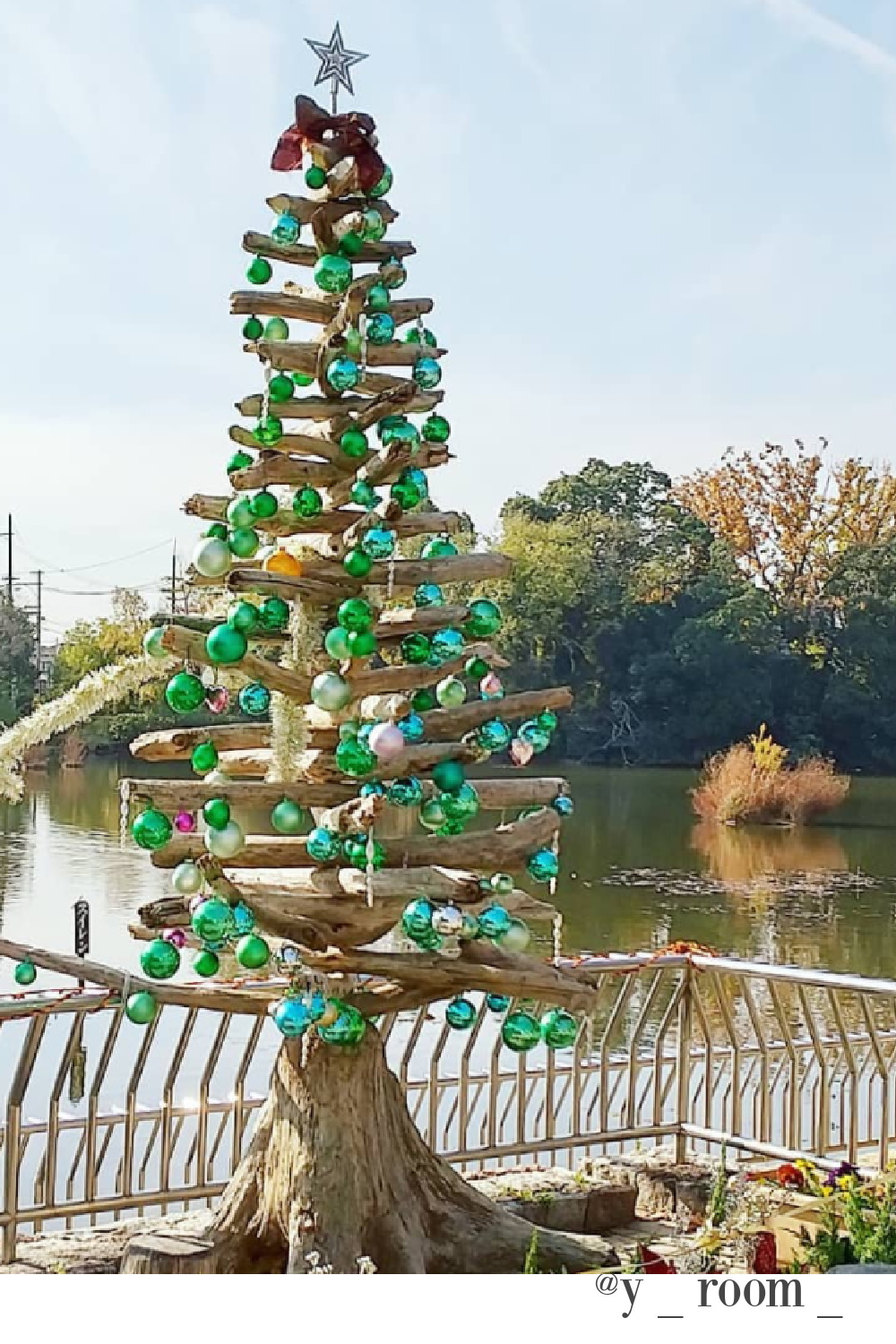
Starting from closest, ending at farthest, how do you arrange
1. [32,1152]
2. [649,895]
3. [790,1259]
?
[790,1259], [32,1152], [649,895]

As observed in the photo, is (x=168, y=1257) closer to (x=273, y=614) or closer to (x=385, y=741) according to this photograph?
(x=385, y=741)

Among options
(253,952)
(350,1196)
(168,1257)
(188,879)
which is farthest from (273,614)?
(168,1257)

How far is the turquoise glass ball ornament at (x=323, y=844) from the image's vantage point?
329 centimetres

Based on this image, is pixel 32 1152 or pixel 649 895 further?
pixel 649 895

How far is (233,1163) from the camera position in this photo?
3.97m

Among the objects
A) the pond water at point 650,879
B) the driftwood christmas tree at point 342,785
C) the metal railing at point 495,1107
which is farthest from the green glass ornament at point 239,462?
the pond water at point 650,879

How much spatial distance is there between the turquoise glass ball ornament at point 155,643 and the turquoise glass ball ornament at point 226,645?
0.37ft

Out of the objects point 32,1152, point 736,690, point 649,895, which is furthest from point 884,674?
point 32,1152

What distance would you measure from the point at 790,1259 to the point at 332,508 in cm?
168

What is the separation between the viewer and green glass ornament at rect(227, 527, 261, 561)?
3414 mm

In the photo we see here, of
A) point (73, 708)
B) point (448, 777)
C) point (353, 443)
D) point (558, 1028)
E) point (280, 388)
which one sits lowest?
point (558, 1028)

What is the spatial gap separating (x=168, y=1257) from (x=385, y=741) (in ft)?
3.45

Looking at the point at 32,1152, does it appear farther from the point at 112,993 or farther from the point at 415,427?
the point at 415,427

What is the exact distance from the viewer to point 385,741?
3238mm
